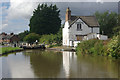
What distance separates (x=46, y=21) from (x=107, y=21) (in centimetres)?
2738

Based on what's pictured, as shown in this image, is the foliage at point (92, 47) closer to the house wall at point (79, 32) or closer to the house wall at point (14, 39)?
the house wall at point (79, 32)

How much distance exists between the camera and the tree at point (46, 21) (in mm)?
78000

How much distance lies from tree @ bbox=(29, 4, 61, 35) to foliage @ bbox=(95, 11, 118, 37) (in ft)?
66.6

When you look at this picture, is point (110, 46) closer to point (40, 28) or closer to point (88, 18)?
point (88, 18)

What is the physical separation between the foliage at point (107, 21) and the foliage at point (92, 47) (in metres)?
22.3

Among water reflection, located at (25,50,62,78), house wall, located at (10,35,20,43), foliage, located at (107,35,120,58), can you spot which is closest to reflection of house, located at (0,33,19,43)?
house wall, located at (10,35,20,43)

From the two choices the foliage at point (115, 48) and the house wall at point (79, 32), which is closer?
the foliage at point (115, 48)

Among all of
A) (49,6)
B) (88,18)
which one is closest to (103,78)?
(88,18)

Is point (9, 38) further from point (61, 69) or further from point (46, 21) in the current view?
point (61, 69)

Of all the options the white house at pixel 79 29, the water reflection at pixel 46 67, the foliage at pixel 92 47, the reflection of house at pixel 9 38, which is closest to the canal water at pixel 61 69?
the water reflection at pixel 46 67

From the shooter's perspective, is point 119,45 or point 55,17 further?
point 55,17

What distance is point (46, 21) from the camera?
78500 mm

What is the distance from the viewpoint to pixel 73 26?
160ft

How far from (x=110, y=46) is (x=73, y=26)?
2369cm
